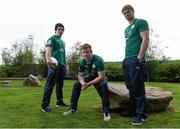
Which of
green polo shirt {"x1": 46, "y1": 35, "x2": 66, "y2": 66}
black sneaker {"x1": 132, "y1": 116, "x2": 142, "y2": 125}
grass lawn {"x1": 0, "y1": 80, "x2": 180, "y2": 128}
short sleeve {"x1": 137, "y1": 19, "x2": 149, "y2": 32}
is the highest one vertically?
short sleeve {"x1": 137, "y1": 19, "x2": 149, "y2": 32}

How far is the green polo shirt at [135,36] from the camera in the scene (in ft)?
20.6

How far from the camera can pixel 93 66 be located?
6957mm

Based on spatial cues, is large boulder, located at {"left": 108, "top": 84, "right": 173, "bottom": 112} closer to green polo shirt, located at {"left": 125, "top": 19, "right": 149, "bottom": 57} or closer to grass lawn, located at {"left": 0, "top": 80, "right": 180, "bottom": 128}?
grass lawn, located at {"left": 0, "top": 80, "right": 180, "bottom": 128}

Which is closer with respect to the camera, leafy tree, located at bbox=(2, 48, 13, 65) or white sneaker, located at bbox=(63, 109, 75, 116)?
white sneaker, located at bbox=(63, 109, 75, 116)

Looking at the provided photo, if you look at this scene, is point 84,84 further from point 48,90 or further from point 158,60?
point 158,60

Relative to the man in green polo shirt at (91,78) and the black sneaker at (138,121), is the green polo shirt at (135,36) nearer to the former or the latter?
the man in green polo shirt at (91,78)

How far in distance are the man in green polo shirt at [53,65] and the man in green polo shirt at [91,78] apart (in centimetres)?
67

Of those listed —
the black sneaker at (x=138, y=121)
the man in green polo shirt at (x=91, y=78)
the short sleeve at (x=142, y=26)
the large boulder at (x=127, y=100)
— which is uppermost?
the short sleeve at (x=142, y=26)

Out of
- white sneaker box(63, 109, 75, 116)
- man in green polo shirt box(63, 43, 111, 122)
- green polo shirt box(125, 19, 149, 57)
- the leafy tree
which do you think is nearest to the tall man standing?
green polo shirt box(125, 19, 149, 57)

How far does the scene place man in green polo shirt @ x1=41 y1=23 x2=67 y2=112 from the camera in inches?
297

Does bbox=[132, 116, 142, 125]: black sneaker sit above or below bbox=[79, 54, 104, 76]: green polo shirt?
below

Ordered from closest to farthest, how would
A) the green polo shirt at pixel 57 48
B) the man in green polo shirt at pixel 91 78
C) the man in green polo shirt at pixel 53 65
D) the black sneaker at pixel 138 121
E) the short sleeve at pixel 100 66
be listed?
the black sneaker at pixel 138 121 → the man in green polo shirt at pixel 91 78 → the short sleeve at pixel 100 66 → the man in green polo shirt at pixel 53 65 → the green polo shirt at pixel 57 48

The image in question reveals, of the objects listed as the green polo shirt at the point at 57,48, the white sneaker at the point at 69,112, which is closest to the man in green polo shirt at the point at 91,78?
the white sneaker at the point at 69,112

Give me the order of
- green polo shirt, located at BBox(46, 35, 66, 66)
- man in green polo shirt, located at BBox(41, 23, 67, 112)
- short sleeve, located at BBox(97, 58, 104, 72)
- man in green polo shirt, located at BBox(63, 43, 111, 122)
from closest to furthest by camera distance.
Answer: man in green polo shirt, located at BBox(63, 43, 111, 122)
short sleeve, located at BBox(97, 58, 104, 72)
man in green polo shirt, located at BBox(41, 23, 67, 112)
green polo shirt, located at BBox(46, 35, 66, 66)
